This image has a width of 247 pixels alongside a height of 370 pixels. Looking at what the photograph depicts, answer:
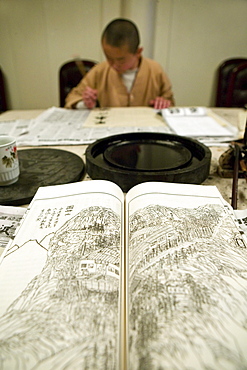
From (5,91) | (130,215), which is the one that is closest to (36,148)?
(130,215)

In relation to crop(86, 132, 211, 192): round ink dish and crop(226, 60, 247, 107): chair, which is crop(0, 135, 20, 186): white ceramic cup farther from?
crop(226, 60, 247, 107): chair

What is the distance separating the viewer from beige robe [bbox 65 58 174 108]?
1525 millimetres

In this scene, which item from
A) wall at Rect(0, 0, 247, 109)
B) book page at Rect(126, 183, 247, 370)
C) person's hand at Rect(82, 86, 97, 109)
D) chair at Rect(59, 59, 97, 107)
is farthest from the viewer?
chair at Rect(59, 59, 97, 107)

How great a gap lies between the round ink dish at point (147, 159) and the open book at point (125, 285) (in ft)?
0.22

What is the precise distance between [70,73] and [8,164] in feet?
4.66

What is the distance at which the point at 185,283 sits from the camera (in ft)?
1.04

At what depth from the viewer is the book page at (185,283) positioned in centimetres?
25

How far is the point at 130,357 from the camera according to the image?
25 cm

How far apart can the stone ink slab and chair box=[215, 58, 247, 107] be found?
1.51 meters

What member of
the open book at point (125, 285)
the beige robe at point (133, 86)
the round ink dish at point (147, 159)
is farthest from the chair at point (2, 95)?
the open book at point (125, 285)

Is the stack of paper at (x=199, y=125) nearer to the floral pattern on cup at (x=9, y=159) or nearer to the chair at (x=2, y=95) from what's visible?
the floral pattern on cup at (x=9, y=159)

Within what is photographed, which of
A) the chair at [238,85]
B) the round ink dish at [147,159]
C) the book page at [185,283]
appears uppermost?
the book page at [185,283]

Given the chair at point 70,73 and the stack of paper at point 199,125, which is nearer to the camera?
the stack of paper at point 199,125

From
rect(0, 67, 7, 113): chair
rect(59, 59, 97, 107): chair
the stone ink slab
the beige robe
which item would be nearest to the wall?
rect(0, 67, 7, 113): chair
